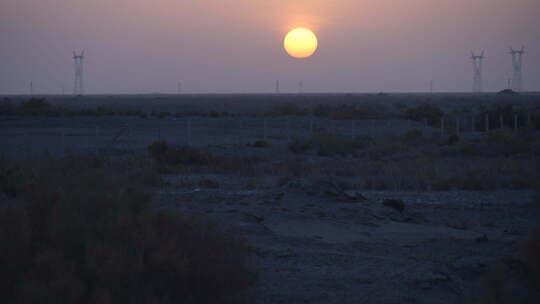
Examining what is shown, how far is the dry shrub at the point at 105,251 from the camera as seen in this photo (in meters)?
6.99

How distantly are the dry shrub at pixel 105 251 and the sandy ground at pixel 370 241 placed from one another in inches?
49.1

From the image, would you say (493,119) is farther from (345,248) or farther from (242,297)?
(242,297)

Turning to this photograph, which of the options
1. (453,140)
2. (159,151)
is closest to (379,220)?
(159,151)

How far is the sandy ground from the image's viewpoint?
32.7 feet

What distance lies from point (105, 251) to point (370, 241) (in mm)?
7532

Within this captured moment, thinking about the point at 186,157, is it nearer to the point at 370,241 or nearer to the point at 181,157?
the point at 181,157

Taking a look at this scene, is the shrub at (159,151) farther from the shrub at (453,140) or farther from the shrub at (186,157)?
the shrub at (453,140)

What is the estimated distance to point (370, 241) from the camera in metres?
13.5

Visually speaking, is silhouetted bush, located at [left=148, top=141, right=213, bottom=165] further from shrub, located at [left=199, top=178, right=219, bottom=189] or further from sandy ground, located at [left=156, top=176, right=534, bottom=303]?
sandy ground, located at [left=156, top=176, right=534, bottom=303]

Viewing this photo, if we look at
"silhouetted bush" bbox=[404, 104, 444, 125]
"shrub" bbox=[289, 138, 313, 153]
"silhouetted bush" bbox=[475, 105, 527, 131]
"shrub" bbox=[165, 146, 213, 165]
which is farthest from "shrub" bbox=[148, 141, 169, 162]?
"silhouetted bush" bbox=[404, 104, 444, 125]

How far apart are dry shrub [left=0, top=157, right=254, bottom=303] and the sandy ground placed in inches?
49.1

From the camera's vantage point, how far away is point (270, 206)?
1650cm

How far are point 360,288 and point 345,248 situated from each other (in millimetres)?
2760

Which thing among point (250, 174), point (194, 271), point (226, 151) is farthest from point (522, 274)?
point (226, 151)
